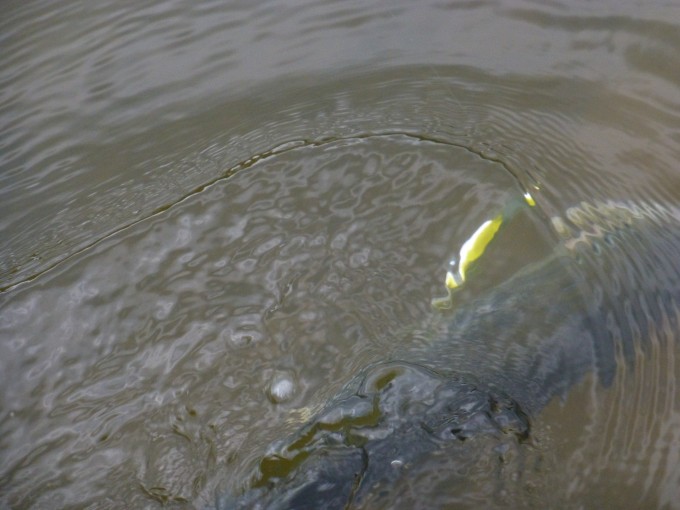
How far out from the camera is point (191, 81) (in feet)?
10.9

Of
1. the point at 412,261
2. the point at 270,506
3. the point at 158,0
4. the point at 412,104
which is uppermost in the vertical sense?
the point at 158,0

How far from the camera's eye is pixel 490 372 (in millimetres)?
2330

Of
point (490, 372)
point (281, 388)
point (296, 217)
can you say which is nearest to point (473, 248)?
point (490, 372)

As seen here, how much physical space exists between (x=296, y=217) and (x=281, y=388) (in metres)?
0.71

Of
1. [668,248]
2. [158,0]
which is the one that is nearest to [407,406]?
[668,248]

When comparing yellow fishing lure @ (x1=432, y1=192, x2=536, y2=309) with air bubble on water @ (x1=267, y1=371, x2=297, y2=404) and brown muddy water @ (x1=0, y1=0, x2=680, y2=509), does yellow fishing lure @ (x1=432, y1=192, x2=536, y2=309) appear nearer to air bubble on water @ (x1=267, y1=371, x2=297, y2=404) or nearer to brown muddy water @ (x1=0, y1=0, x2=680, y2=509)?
brown muddy water @ (x1=0, y1=0, x2=680, y2=509)

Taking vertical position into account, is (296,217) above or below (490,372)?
above

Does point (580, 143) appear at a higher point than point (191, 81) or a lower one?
lower

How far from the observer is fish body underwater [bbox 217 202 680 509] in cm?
210

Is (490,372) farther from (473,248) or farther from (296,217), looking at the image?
(296,217)

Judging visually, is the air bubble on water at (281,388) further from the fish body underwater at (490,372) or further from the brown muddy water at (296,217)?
the fish body underwater at (490,372)

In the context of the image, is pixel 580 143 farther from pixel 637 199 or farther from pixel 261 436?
pixel 261 436

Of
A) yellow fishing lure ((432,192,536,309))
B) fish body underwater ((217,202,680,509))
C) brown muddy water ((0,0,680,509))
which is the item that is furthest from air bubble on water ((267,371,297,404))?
yellow fishing lure ((432,192,536,309))

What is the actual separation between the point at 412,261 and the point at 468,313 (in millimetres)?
282
